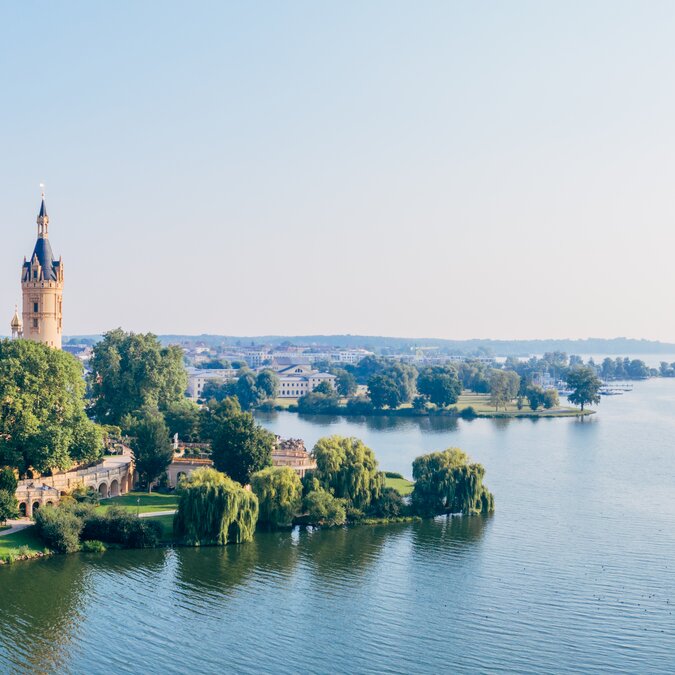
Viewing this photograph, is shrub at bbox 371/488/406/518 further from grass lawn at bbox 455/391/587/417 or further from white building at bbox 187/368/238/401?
white building at bbox 187/368/238/401

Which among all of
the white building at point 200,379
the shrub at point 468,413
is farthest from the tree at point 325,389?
the shrub at point 468,413

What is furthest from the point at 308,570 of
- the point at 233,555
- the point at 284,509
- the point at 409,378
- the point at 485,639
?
the point at 409,378

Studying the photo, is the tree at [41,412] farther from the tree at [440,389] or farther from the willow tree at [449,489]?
the tree at [440,389]

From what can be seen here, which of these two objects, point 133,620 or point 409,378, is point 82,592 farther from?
point 409,378

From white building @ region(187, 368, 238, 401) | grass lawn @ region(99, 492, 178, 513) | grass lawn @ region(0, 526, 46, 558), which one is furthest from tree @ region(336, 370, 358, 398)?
grass lawn @ region(0, 526, 46, 558)

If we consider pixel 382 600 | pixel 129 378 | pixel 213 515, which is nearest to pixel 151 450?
pixel 213 515
